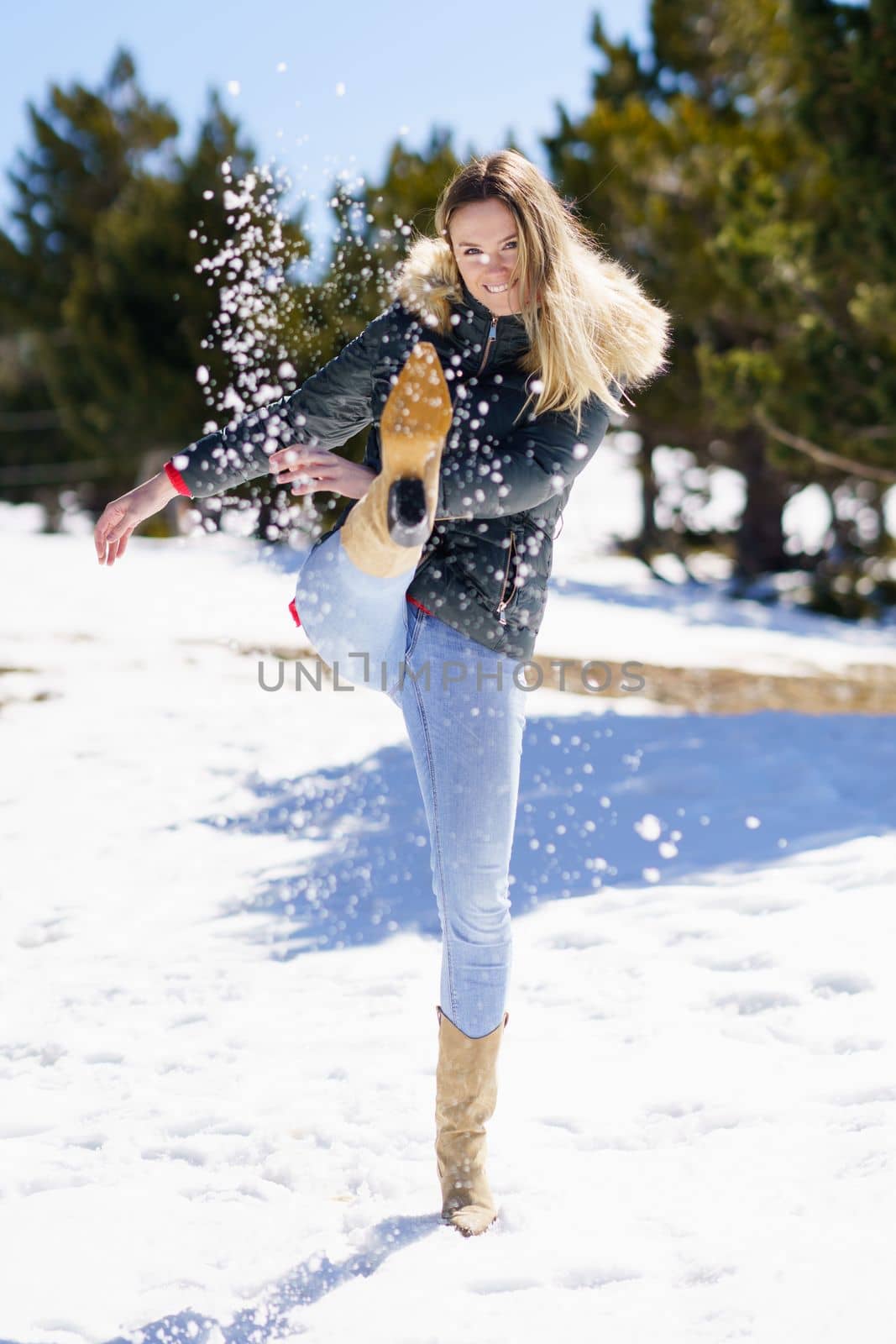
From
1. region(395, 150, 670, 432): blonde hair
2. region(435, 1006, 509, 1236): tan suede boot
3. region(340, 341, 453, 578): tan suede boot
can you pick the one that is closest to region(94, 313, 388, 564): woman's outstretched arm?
region(395, 150, 670, 432): blonde hair

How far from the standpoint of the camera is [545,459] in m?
1.94

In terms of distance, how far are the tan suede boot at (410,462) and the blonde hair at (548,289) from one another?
25cm

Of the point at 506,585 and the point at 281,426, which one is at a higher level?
the point at 281,426

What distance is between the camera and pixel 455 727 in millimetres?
2057

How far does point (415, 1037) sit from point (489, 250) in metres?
1.97

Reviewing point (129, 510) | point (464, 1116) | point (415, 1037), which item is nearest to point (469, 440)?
point (129, 510)

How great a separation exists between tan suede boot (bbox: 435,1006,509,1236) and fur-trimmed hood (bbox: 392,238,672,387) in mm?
1220

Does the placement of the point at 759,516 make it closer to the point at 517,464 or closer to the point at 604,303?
the point at 604,303

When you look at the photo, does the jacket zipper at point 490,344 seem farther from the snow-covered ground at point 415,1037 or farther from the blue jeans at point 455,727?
the snow-covered ground at point 415,1037

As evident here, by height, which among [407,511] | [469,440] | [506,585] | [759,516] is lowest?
[759,516]

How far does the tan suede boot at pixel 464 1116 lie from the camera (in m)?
2.16

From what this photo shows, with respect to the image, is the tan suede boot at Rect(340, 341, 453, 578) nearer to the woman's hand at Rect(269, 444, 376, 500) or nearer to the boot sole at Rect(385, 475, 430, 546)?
the boot sole at Rect(385, 475, 430, 546)

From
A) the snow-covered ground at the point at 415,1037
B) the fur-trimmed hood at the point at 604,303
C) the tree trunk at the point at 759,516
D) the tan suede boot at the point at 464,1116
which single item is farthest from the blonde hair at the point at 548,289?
the tree trunk at the point at 759,516

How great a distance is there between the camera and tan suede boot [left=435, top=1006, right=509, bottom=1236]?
2164mm
